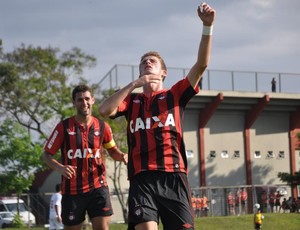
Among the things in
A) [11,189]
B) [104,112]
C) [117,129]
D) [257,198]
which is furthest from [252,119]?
[104,112]

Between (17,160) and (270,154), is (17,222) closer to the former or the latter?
(17,160)

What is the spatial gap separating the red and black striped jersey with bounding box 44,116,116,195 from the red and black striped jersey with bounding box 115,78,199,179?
3128mm

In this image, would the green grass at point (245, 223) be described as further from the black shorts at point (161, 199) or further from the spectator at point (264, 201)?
the black shorts at point (161, 199)

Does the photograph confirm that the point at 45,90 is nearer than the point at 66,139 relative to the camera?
No

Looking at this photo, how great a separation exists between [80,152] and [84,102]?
749 millimetres

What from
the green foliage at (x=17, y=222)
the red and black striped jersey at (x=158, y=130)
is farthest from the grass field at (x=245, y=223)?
the red and black striped jersey at (x=158, y=130)

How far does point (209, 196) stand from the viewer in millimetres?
41094

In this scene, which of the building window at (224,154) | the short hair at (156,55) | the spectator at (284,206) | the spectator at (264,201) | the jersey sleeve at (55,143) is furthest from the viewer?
the building window at (224,154)

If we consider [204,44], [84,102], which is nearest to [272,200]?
[84,102]

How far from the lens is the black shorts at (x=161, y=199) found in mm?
6953

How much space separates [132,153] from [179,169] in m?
0.51

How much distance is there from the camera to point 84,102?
10281 millimetres

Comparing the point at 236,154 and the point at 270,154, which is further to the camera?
the point at 270,154

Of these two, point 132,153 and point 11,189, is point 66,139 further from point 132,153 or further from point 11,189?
point 11,189
